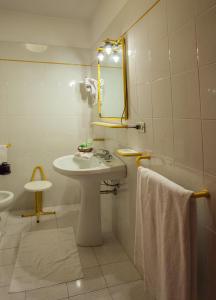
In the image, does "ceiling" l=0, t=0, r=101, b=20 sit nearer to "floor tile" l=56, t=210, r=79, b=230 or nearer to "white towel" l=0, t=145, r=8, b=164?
"white towel" l=0, t=145, r=8, b=164

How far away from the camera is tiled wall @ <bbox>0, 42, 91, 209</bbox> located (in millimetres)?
2904

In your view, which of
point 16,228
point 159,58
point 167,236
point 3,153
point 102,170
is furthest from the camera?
point 3,153

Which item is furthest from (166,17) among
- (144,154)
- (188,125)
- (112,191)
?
(112,191)

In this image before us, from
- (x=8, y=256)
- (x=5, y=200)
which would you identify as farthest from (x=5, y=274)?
(x=5, y=200)

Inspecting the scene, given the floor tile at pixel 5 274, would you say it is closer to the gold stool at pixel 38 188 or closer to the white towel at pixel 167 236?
the gold stool at pixel 38 188

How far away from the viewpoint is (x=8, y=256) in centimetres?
209

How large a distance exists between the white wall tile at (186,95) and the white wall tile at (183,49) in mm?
38

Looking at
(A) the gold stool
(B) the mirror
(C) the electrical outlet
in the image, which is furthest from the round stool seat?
(C) the electrical outlet

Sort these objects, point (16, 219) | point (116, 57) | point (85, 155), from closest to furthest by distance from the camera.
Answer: point (116, 57) < point (85, 155) < point (16, 219)

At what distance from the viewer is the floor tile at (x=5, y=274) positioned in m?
1.76

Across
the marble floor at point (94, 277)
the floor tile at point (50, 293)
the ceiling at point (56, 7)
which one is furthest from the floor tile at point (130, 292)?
the ceiling at point (56, 7)

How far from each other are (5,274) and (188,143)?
1.71m

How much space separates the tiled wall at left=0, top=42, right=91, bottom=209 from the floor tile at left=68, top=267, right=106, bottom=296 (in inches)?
58.6

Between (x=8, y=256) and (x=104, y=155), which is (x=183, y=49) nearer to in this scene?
(x=104, y=155)
